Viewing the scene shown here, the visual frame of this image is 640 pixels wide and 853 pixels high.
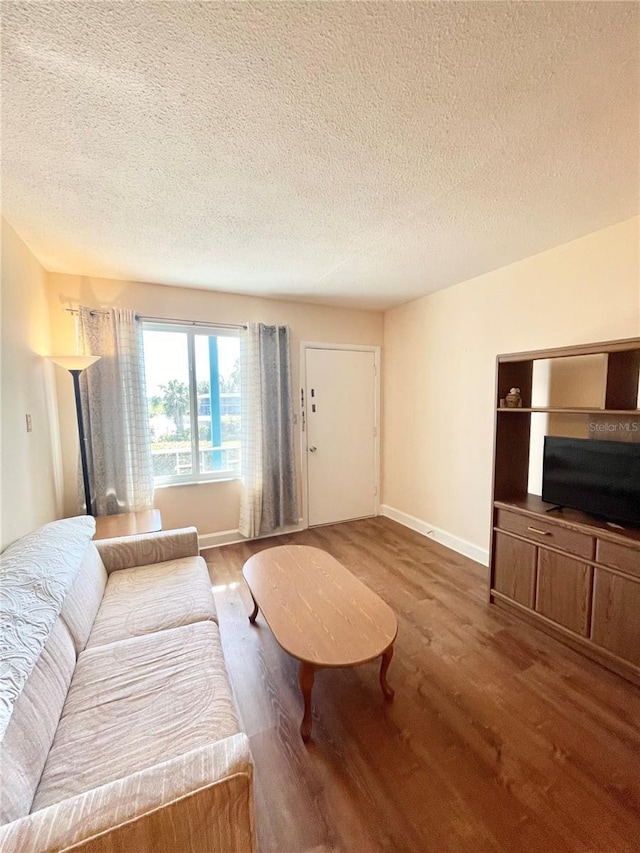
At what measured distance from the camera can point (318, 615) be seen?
1680mm

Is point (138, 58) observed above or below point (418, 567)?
above

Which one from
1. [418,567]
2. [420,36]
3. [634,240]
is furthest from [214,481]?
[634,240]

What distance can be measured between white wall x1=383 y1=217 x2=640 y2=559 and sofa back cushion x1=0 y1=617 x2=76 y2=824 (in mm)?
2927

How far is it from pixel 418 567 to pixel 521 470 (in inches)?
46.2

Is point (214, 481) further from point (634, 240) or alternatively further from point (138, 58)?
point (634, 240)

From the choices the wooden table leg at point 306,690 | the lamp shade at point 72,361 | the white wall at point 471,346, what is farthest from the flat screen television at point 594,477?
the lamp shade at point 72,361

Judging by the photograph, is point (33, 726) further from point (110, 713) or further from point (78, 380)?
point (78, 380)

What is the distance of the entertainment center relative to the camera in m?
1.74

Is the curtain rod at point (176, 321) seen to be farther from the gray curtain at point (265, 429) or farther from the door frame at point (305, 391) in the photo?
the door frame at point (305, 391)

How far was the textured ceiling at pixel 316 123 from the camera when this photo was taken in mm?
935

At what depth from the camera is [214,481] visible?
3.41m

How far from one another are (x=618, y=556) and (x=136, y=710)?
2.25 m

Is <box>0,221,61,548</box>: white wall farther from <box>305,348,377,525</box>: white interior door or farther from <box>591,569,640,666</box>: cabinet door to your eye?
<box>591,569,640,666</box>: cabinet door

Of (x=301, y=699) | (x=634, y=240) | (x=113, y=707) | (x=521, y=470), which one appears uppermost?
(x=634, y=240)
